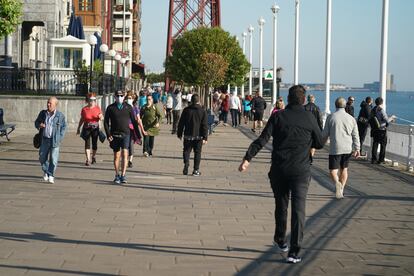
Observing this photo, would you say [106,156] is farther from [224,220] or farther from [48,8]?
[48,8]

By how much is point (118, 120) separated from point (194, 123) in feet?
7.79

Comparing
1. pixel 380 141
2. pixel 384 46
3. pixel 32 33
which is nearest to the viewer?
pixel 380 141

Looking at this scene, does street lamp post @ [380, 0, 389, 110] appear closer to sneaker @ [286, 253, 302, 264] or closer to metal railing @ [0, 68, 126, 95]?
metal railing @ [0, 68, 126, 95]

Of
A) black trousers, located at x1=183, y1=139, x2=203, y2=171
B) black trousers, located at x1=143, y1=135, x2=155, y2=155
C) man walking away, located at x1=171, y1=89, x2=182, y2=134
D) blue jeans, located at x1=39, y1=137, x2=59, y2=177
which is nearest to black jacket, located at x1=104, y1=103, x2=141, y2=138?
blue jeans, located at x1=39, y1=137, x2=59, y2=177

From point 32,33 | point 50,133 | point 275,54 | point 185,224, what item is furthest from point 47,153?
point 275,54

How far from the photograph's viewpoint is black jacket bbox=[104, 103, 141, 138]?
16.1 meters

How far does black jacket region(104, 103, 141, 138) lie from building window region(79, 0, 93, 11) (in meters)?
58.0

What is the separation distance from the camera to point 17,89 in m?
31.8

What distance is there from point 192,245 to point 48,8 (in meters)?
32.0

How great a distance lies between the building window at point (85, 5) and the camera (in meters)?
72.7

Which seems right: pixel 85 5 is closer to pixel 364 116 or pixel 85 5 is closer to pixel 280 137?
pixel 364 116

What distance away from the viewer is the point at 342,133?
14.4m

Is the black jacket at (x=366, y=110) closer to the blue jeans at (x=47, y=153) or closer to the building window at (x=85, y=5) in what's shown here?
the blue jeans at (x=47, y=153)

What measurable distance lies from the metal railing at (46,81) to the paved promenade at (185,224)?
13.0m
